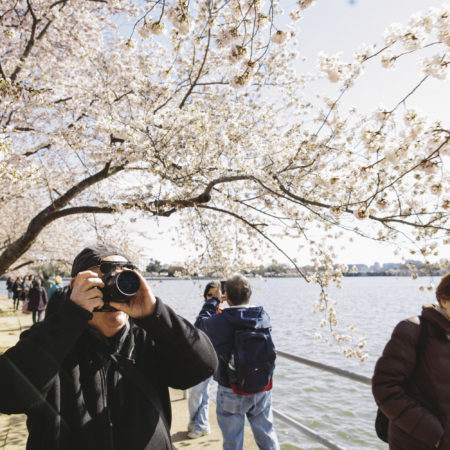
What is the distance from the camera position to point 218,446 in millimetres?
3164

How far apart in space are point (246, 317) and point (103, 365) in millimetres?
1406

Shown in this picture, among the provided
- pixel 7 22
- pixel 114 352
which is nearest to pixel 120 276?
pixel 114 352

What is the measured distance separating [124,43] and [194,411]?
3510mm

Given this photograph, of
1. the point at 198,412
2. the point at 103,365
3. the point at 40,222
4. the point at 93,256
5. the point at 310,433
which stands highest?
the point at 40,222

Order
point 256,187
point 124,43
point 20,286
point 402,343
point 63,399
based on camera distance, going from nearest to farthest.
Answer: point 63,399, point 402,343, point 124,43, point 256,187, point 20,286

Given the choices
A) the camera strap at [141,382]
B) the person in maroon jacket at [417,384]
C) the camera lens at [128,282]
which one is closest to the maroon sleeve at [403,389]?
the person in maroon jacket at [417,384]

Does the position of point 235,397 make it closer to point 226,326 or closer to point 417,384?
point 226,326

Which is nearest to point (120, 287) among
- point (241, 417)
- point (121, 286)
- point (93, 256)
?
point (121, 286)

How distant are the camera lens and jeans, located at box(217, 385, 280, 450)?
1.63m

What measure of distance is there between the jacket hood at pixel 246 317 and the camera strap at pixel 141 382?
47.6 inches

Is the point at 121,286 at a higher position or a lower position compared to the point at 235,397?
higher

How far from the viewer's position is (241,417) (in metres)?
2.53

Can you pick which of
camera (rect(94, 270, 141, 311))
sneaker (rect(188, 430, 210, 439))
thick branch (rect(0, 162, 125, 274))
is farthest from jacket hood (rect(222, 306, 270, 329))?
thick branch (rect(0, 162, 125, 274))

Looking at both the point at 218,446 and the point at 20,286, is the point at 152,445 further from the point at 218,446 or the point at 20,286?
the point at 20,286
